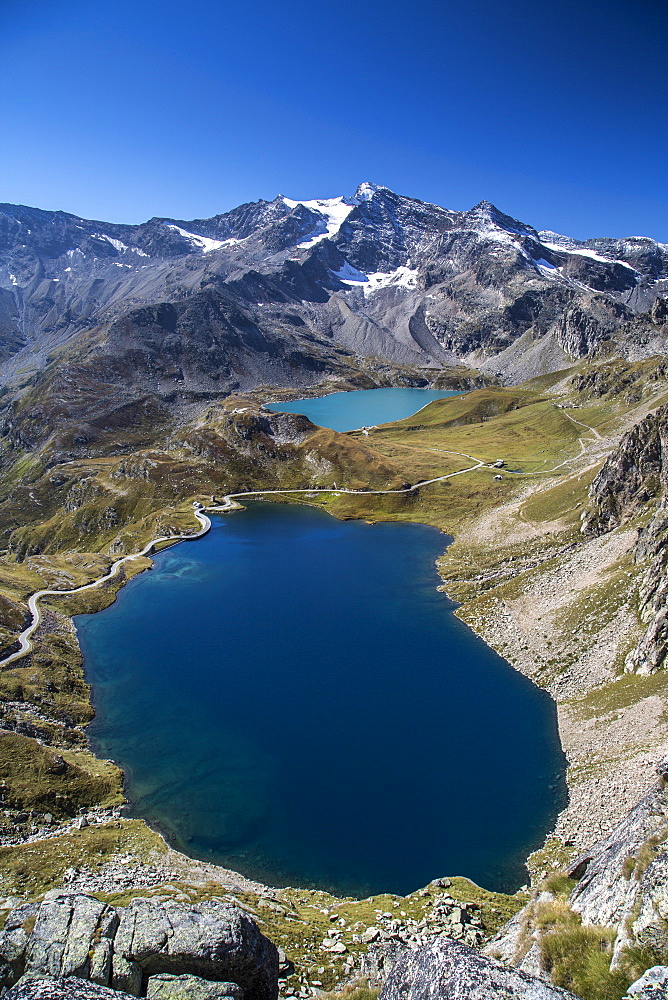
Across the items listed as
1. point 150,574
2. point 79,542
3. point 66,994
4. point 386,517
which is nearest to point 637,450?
point 386,517

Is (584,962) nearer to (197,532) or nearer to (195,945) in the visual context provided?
(195,945)

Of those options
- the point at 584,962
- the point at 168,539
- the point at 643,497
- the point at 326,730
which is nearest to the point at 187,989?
the point at 584,962

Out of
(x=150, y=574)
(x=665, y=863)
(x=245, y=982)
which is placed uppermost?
(x=665, y=863)

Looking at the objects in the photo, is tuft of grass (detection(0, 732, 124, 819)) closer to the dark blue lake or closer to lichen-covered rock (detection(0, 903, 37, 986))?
the dark blue lake

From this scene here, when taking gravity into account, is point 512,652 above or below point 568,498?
below

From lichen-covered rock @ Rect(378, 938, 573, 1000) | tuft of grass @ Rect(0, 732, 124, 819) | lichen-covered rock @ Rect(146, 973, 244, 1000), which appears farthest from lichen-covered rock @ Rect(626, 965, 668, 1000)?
tuft of grass @ Rect(0, 732, 124, 819)

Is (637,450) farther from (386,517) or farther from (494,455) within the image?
(494,455)

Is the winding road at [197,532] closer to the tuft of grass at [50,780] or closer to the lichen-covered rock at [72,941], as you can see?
the tuft of grass at [50,780]
